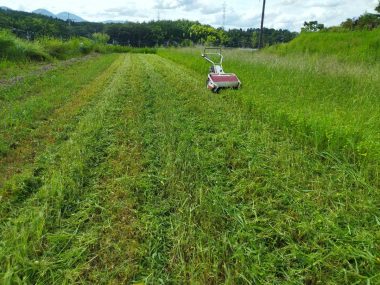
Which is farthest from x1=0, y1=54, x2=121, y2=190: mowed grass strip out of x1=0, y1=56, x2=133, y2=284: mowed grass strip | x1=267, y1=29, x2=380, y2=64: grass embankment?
x1=267, y1=29, x2=380, y2=64: grass embankment

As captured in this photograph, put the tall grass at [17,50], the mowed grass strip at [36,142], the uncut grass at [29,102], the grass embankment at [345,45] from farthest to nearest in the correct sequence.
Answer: the tall grass at [17,50]
the grass embankment at [345,45]
the uncut grass at [29,102]
the mowed grass strip at [36,142]

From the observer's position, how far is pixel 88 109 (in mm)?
6035

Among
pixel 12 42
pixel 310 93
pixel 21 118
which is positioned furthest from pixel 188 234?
pixel 12 42

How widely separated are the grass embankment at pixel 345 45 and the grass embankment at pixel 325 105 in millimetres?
2407

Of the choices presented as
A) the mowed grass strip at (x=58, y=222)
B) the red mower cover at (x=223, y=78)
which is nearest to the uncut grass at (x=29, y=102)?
the mowed grass strip at (x=58, y=222)

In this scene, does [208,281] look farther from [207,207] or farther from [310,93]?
[310,93]

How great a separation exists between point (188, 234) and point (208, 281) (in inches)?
19.4

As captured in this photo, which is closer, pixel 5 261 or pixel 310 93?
pixel 5 261

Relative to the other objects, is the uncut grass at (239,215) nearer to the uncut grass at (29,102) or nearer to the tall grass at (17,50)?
the uncut grass at (29,102)

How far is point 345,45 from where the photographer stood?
13344 mm

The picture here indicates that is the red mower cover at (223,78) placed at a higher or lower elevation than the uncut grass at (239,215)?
higher

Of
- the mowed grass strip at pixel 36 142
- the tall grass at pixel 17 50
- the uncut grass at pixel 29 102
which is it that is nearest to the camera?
the mowed grass strip at pixel 36 142

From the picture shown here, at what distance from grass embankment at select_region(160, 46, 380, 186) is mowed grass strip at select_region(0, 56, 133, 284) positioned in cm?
280

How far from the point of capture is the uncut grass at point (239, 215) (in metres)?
2.15
